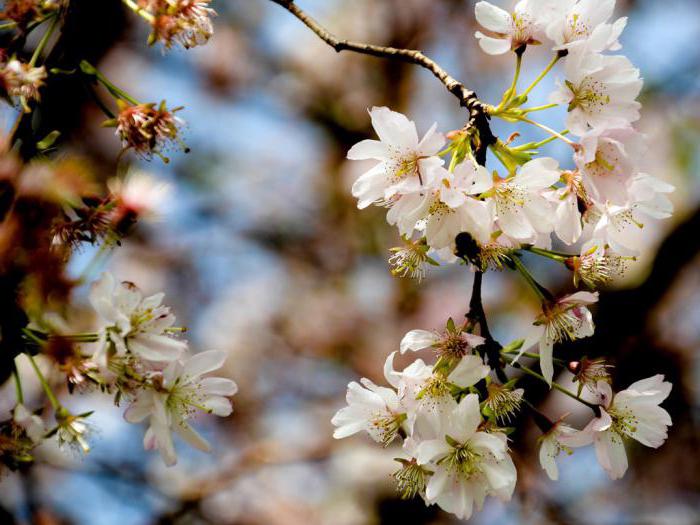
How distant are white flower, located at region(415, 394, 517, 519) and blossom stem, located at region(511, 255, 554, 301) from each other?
16 centimetres

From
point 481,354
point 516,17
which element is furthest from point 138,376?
point 516,17

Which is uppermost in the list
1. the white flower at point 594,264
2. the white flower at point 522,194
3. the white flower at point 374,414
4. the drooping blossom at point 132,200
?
the white flower at point 522,194

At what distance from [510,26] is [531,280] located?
35 cm

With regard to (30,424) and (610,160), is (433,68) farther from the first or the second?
(30,424)

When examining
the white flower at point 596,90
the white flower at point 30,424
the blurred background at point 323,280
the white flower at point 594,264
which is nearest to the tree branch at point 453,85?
the white flower at point 596,90

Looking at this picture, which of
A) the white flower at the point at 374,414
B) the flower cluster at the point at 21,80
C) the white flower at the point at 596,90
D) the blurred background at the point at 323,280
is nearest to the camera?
the flower cluster at the point at 21,80

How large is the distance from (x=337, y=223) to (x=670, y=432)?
2451 mm

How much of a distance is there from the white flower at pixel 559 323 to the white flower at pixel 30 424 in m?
0.57

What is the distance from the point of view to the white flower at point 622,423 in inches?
40.3

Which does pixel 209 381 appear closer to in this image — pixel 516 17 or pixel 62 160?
pixel 62 160

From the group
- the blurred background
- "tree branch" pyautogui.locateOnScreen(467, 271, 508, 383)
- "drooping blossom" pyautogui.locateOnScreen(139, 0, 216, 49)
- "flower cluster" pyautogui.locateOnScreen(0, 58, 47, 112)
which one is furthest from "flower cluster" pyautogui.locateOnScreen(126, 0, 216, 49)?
the blurred background

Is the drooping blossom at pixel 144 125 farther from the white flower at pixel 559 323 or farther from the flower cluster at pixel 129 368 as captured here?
the white flower at pixel 559 323

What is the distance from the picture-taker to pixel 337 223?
5398mm

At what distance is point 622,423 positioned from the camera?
104 centimetres
